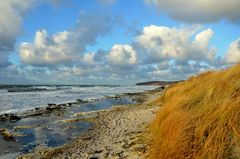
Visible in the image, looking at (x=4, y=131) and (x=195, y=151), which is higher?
(x=195, y=151)

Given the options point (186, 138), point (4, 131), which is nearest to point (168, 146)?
point (186, 138)

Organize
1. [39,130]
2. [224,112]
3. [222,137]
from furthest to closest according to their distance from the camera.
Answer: [39,130]
[224,112]
[222,137]

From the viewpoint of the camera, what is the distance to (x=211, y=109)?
7.47 m

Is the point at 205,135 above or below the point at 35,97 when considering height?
above

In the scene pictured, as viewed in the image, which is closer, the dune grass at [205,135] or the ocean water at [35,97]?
the dune grass at [205,135]

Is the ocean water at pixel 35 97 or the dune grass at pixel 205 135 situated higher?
the dune grass at pixel 205 135

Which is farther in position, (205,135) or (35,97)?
(35,97)

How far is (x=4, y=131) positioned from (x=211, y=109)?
1280 centimetres

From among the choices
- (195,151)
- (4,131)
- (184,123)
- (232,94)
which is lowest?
(4,131)

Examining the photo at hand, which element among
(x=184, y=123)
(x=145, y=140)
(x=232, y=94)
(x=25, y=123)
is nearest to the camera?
(x=184, y=123)

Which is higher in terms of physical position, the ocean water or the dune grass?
the dune grass

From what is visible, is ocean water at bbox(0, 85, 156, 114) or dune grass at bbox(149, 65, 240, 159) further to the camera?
ocean water at bbox(0, 85, 156, 114)

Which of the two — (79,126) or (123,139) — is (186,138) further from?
(79,126)

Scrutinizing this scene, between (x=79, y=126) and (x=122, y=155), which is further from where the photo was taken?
(x=79, y=126)
